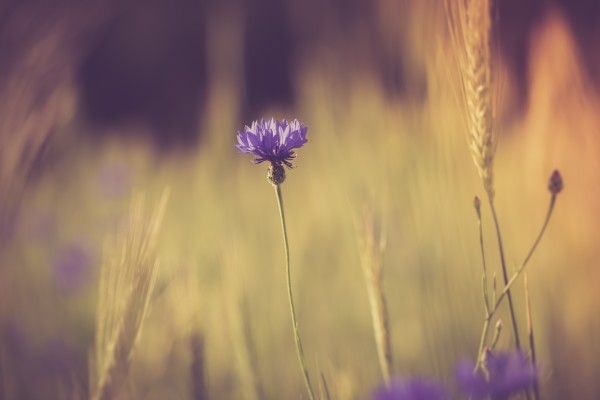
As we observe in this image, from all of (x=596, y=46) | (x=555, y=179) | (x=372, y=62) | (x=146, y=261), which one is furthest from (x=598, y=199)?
(x=596, y=46)

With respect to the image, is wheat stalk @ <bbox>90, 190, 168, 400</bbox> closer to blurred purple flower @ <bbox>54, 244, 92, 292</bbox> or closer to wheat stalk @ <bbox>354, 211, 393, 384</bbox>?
wheat stalk @ <bbox>354, 211, 393, 384</bbox>

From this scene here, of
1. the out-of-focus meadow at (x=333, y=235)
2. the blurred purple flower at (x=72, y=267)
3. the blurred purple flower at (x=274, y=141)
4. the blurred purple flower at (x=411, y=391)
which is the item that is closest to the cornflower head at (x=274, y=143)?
the blurred purple flower at (x=274, y=141)

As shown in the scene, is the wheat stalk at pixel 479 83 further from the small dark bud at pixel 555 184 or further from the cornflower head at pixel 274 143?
the cornflower head at pixel 274 143

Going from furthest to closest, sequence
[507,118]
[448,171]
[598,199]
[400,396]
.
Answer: [507,118] < [598,199] < [448,171] < [400,396]

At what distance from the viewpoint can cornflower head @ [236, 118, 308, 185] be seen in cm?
64

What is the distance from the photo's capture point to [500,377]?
492mm

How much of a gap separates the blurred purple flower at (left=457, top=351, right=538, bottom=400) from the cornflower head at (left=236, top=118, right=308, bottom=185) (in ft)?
0.98

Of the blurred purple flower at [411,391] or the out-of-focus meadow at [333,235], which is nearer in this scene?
the blurred purple flower at [411,391]

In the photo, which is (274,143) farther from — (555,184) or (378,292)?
(555,184)

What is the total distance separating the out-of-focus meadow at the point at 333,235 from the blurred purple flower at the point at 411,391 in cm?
11

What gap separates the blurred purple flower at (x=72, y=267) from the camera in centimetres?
154

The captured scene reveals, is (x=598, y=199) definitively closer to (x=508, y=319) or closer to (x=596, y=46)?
(x=508, y=319)

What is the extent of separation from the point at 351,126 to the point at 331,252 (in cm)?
40

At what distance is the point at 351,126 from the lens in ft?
5.52
